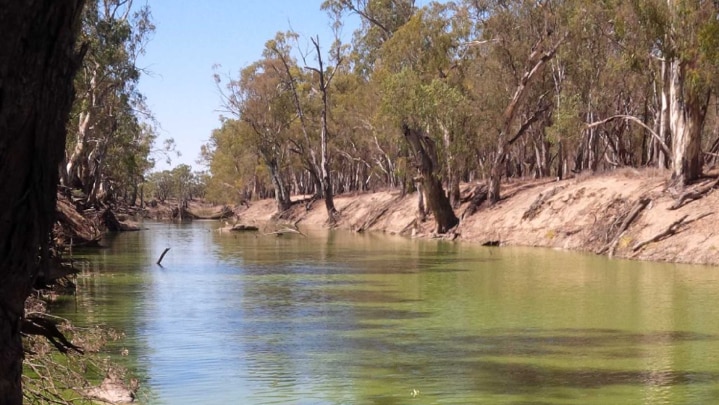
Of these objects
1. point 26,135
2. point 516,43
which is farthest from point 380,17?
point 26,135

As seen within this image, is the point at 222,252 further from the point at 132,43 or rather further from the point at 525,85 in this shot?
the point at 525,85

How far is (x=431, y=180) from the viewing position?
39.9 meters

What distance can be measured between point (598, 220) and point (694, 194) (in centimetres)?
489

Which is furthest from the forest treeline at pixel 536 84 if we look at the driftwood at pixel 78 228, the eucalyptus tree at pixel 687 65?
the driftwood at pixel 78 228

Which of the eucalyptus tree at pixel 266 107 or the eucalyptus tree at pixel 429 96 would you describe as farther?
the eucalyptus tree at pixel 266 107

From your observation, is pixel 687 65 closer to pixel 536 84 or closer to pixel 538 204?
pixel 538 204

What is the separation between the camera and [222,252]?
33625 millimetres

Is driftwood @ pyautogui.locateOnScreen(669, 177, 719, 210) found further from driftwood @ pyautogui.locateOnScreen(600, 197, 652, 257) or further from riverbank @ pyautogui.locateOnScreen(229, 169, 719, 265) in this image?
driftwood @ pyautogui.locateOnScreen(600, 197, 652, 257)

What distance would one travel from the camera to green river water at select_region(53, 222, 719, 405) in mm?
10203

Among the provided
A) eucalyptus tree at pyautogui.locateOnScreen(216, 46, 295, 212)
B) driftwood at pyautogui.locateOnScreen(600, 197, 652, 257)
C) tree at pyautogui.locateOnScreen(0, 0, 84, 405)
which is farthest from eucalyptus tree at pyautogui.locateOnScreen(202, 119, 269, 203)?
tree at pyautogui.locateOnScreen(0, 0, 84, 405)

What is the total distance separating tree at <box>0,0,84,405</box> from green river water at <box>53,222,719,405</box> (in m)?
5.38

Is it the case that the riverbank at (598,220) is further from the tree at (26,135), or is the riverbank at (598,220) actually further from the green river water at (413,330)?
the tree at (26,135)

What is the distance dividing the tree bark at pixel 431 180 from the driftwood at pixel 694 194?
14258 millimetres

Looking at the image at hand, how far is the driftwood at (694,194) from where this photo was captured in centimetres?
2688
